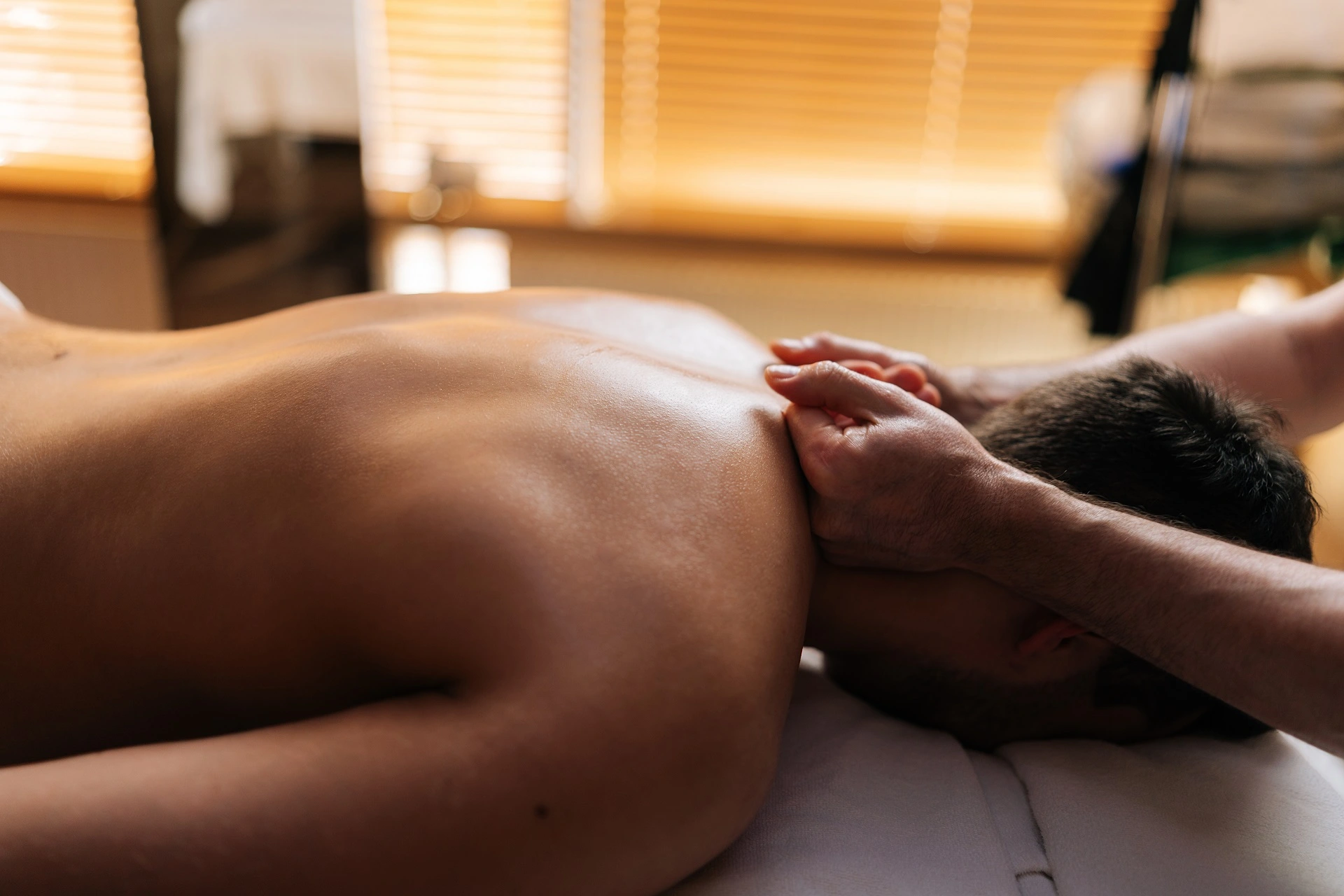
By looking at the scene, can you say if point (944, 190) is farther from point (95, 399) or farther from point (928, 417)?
point (95, 399)

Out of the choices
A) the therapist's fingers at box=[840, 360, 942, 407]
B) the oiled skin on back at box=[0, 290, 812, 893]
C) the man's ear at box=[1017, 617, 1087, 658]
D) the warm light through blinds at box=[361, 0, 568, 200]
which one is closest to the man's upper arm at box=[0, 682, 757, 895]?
the oiled skin on back at box=[0, 290, 812, 893]

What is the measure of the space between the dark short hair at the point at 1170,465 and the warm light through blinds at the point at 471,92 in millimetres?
1936

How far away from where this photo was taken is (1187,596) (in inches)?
29.8

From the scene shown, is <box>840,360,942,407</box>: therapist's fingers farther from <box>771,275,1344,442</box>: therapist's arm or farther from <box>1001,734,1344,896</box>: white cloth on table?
<box>1001,734,1344,896</box>: white cloth on table

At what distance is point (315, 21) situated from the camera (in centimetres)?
217

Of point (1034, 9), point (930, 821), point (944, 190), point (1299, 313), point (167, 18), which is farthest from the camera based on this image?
point (944, 190)

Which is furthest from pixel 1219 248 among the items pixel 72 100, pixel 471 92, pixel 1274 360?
pixel 72 100

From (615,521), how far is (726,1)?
2.15m

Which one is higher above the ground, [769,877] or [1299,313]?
[1299,313]

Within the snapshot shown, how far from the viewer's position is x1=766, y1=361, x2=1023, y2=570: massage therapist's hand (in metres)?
0.82

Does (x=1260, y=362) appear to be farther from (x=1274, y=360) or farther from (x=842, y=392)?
(x=842, y=392)

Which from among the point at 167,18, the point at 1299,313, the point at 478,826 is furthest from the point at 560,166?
the point at 478,826

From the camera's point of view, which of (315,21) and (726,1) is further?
(726,1)

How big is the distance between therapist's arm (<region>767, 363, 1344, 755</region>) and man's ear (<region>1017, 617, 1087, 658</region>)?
0.18 feet
